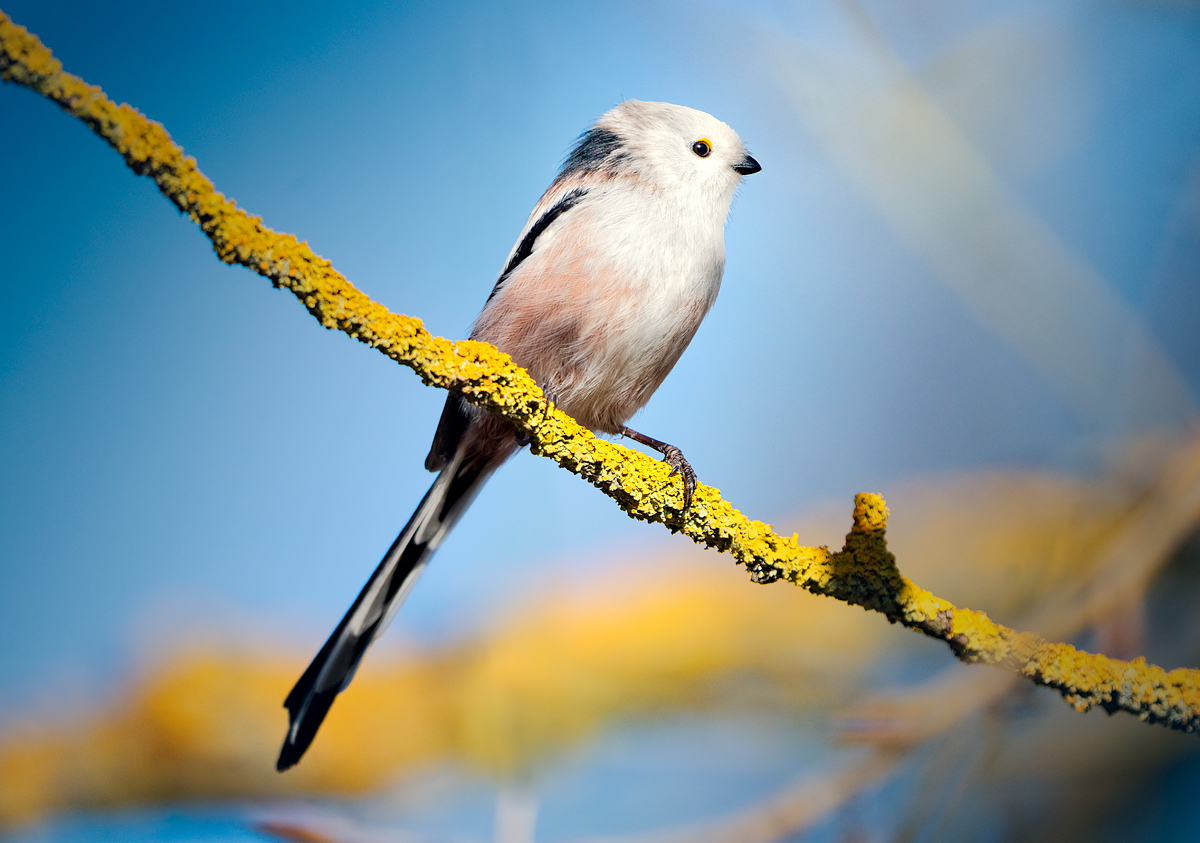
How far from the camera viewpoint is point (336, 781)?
66.6 inches

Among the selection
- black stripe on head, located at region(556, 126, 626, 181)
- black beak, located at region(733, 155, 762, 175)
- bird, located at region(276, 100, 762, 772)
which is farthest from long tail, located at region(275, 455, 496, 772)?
black beak, located at region(733, 155, 762, 175)

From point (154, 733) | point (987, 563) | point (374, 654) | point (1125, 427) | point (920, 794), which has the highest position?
point (1125, 427)

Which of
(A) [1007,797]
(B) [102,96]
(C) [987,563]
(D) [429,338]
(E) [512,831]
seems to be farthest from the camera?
(C) [987,563]

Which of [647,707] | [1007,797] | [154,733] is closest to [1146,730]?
[1007,797]

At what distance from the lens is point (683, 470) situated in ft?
3.02

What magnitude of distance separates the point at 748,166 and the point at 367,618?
3.03 feet

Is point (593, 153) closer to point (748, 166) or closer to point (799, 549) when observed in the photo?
point (748, 166)

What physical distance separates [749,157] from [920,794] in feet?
4.10

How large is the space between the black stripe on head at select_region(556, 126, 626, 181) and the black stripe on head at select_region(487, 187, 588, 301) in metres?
0.06

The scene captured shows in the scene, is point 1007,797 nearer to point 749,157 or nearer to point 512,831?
point 512,831

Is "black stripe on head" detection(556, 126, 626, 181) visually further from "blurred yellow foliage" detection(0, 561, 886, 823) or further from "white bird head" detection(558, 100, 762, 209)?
"blurred yellow foliage" detection(0, 561, 886, 823)

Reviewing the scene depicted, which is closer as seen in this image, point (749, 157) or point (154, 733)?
point (749, 157)

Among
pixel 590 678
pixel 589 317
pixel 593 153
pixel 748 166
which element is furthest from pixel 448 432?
pixel 590 678

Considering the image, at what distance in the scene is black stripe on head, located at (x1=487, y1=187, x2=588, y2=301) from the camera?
1121mm
